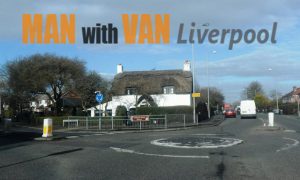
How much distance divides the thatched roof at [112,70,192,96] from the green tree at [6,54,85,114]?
9.02 meters

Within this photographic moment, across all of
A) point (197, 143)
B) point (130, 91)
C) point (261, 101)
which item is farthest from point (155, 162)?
point (261, 101)

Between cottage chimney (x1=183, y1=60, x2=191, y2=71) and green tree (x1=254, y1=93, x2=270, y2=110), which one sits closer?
cottage chimney (x1=183, y1=60, x2=191, y2=71)

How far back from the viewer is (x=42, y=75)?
52.5 meters

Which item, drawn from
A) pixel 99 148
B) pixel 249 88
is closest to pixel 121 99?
pixel 99 148

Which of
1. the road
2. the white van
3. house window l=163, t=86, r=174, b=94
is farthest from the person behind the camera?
house window l=163, t=86, r=174, b=94

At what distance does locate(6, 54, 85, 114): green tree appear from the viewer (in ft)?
173

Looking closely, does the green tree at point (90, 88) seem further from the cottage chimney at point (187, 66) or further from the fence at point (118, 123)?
the fence at point (118, 123)

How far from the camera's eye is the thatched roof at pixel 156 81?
63344 mm

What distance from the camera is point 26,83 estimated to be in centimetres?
5241

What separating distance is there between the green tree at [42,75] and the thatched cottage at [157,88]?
26.6 ft

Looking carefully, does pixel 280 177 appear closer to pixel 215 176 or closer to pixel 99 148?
pixel 215 176

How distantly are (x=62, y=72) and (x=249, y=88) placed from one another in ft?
339

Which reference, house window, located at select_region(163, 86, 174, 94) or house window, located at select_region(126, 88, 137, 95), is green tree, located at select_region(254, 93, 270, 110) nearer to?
house window, located at select_region(163, 86, 174, 94)

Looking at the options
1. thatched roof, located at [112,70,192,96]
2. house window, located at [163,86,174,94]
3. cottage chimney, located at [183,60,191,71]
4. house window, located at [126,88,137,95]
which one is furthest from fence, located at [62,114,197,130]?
cottage chimney, located at [183,60,191,71]
